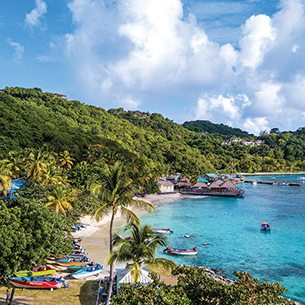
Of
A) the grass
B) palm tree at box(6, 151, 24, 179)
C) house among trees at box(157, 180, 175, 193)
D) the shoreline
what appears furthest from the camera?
house among trees at box(157, 180, 175, 193)

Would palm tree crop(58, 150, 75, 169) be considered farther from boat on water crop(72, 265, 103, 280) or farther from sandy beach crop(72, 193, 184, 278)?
boat on water crop(72, 265, 103, 280)

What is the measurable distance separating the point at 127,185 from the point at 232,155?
158 meters

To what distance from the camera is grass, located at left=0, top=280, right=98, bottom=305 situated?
14.5m

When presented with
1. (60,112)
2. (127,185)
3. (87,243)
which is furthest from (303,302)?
(60,112)

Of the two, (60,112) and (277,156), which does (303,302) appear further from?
(277,156)

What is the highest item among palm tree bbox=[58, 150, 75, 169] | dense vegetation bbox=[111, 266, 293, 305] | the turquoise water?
palm tree bbox=[58, 150, 75, 169]

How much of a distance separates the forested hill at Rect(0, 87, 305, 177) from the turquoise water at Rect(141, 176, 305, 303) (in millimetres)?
22335

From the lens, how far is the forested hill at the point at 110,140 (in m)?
51.8

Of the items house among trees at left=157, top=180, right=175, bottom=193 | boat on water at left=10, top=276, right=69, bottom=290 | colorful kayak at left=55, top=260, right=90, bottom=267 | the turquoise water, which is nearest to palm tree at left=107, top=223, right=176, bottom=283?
boat on water at left=10, top=276, right=69, bottom=290

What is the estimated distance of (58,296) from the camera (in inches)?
601

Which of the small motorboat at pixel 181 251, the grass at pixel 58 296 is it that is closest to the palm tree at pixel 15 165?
the grass at pixel 58 296

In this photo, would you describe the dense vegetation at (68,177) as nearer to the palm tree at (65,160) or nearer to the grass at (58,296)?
the palm tree at (65,160)

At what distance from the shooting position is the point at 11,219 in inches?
577

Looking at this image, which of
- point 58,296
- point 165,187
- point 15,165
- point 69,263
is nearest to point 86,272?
point 69,263
